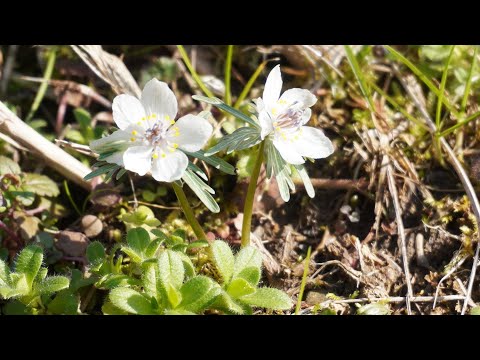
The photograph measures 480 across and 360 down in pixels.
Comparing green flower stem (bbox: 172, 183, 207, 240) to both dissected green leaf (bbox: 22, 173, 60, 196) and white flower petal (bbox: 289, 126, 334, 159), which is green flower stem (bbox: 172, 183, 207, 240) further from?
dissected green leaf (bbox: 22, 173, 60, 196)

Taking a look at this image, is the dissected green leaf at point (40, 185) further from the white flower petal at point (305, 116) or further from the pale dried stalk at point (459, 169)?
the pale dried stalk at point (459, 169)

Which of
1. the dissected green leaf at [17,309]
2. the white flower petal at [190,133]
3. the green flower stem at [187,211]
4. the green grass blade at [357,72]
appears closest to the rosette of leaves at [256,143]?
the white flower petal at [190,133]

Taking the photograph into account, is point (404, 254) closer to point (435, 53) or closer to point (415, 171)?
point (415, 171)

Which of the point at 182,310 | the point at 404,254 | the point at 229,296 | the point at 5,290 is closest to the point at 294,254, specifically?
the point at 404,254

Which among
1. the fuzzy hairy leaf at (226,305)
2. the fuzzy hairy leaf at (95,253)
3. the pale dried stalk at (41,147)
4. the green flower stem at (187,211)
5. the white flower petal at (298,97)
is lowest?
the fuzzy hairy leaf at (226,305)

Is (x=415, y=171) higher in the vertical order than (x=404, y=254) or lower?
higher

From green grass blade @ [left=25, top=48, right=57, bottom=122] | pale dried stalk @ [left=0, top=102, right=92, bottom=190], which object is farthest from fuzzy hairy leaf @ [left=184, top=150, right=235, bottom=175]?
green grass blade @ [left=25, top=48, right=57, bottom=122]

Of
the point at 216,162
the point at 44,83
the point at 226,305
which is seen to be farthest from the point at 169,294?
the point at 44,83
